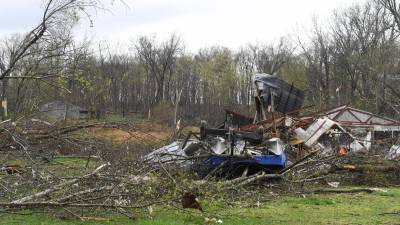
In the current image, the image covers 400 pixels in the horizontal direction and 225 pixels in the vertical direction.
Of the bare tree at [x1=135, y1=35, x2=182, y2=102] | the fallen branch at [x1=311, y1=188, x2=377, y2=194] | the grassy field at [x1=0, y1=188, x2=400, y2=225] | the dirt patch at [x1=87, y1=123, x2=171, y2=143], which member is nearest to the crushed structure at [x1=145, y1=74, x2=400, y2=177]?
the dirt patch at [x1=87, y1=123, x2=171, y2=143]

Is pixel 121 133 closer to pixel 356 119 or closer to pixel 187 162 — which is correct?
pixel 187 162

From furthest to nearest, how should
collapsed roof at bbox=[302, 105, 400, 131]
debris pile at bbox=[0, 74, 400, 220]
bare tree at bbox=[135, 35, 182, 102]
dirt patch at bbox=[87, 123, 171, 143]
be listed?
bare tree at bbox=[135, 35, 182, 102]
collapsed roof at bbox=[302, 105, 400, 131]
dirt patch at bbox=[87, 123, 171, 143]
debris pile at bbox=[0, 74, 400, 220]

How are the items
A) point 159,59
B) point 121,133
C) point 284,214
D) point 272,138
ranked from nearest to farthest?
point 284,214 → point 121,133 → point 272,138 → point 159,59

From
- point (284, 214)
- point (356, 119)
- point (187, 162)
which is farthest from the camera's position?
point (356, 119)

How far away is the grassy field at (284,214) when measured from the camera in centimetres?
691

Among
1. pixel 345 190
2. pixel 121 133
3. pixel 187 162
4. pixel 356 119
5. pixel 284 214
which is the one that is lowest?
pixel 284 214

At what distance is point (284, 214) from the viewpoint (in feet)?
25.8

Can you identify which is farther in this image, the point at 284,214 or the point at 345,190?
the point at 345,190

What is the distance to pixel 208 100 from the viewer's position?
65.4 m

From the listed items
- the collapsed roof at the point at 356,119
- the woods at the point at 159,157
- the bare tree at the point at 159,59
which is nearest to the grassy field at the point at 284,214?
the woods at the point at 159,157

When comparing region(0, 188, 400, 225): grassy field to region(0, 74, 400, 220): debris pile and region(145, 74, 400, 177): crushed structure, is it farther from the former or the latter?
region(145, 74, 400, 177): crushed structure

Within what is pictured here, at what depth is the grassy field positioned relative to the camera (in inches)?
272

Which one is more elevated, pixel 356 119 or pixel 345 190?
pixel 356 119

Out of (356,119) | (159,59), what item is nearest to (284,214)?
(356,119)
